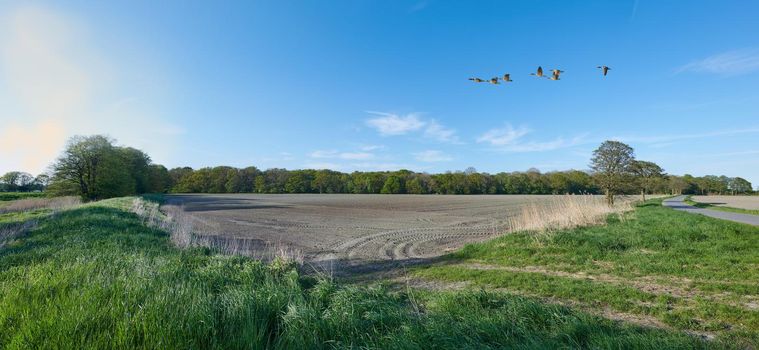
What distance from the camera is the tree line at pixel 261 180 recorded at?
2108 inches

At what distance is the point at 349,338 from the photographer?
4.14 metres

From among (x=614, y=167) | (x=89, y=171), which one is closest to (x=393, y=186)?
(x=89, y=171)

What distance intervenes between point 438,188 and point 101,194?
3320 inches

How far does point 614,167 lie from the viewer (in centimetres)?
3158

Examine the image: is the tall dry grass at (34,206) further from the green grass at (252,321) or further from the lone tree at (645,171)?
the lone tree at (645,171)

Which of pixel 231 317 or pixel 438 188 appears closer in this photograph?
pixel 231 317

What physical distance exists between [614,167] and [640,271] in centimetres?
2679

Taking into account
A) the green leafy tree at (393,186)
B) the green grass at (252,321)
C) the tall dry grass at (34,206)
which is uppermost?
the green leafy tree at (393,186)

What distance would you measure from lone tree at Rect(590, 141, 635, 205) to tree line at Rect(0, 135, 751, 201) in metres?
9.67

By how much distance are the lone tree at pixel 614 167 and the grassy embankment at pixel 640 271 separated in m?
17.8

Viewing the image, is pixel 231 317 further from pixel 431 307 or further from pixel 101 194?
pixel 101 194

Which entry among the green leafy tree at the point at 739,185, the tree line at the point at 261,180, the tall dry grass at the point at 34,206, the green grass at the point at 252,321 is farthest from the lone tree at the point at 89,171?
the green leafy tree at the point at 739,185

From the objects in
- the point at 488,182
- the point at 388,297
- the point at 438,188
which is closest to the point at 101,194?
the point at 388,297

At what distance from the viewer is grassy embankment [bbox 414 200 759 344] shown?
629 centimetres
